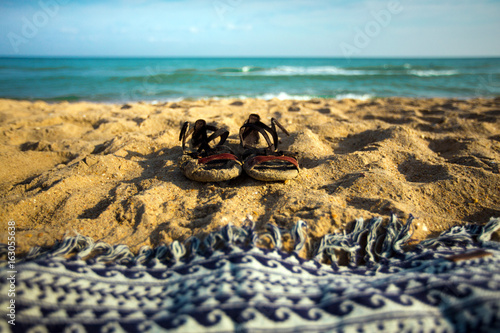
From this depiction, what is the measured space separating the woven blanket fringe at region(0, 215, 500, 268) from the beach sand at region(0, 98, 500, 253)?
91mm

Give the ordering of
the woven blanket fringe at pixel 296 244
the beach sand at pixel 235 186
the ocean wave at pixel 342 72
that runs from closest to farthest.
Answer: the woven blanket fringe at pixel 296 244
the beach sand at pixel 235 186
the ocean wave at pixel 342 72

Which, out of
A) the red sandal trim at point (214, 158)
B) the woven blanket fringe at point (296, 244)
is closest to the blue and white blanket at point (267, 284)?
the woven blanket fringe at point (296, 244)

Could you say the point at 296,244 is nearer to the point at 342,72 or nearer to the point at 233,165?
the point at 233,165

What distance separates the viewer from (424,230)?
1.77 metres

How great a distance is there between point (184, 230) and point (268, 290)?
2.48 ft

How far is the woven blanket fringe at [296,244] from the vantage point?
1.53m

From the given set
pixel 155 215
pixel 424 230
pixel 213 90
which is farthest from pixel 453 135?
pixel 213 90

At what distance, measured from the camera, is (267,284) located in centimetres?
127

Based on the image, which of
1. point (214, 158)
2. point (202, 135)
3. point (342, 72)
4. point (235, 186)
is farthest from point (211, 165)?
point (342, 72)

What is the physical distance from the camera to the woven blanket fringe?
1.53 meters

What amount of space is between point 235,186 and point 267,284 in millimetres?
1115

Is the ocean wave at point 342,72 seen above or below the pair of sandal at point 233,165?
above

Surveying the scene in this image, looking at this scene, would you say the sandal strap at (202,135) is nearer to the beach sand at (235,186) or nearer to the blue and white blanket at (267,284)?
the beach sand at (235,186)

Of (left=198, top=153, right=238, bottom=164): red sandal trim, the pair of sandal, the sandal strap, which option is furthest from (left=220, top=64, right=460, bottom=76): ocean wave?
(left=198, top=153, right=238, bottom=164): red sandal trim
